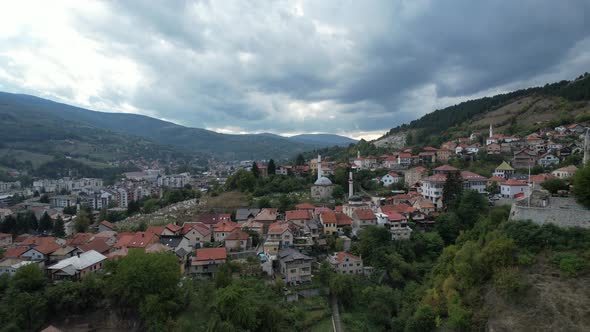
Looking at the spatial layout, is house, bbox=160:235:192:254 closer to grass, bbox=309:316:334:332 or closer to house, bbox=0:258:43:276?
house, bbox=0:258:43:276

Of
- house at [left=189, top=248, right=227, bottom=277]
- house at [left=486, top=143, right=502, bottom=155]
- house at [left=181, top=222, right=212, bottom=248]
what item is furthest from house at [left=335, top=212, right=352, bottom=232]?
house at [left=486, top=143, right=502, bottom=155]

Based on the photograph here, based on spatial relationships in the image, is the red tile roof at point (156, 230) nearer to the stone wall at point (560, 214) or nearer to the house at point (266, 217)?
the house at point (266, 217)

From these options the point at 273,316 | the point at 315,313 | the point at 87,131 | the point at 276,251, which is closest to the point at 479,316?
the point at 315,313

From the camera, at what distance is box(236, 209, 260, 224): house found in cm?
3837

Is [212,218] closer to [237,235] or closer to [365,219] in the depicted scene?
[237,235]

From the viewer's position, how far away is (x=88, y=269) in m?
26.7

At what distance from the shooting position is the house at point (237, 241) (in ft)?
100

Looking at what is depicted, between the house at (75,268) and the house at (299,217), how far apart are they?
17969mm

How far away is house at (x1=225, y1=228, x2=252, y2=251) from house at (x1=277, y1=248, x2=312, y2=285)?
5.64 m

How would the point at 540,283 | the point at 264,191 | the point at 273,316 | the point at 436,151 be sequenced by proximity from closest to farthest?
the point at 540,283, the point at 273,316, the point at 264,191, the point at 436,151

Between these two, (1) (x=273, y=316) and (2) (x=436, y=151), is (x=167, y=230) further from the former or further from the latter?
(2) (x=436, y=151)

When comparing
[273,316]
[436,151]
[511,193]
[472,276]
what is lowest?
[273,316]

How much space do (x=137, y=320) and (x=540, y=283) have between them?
25.6 meters

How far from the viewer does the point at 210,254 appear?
2719 cm
